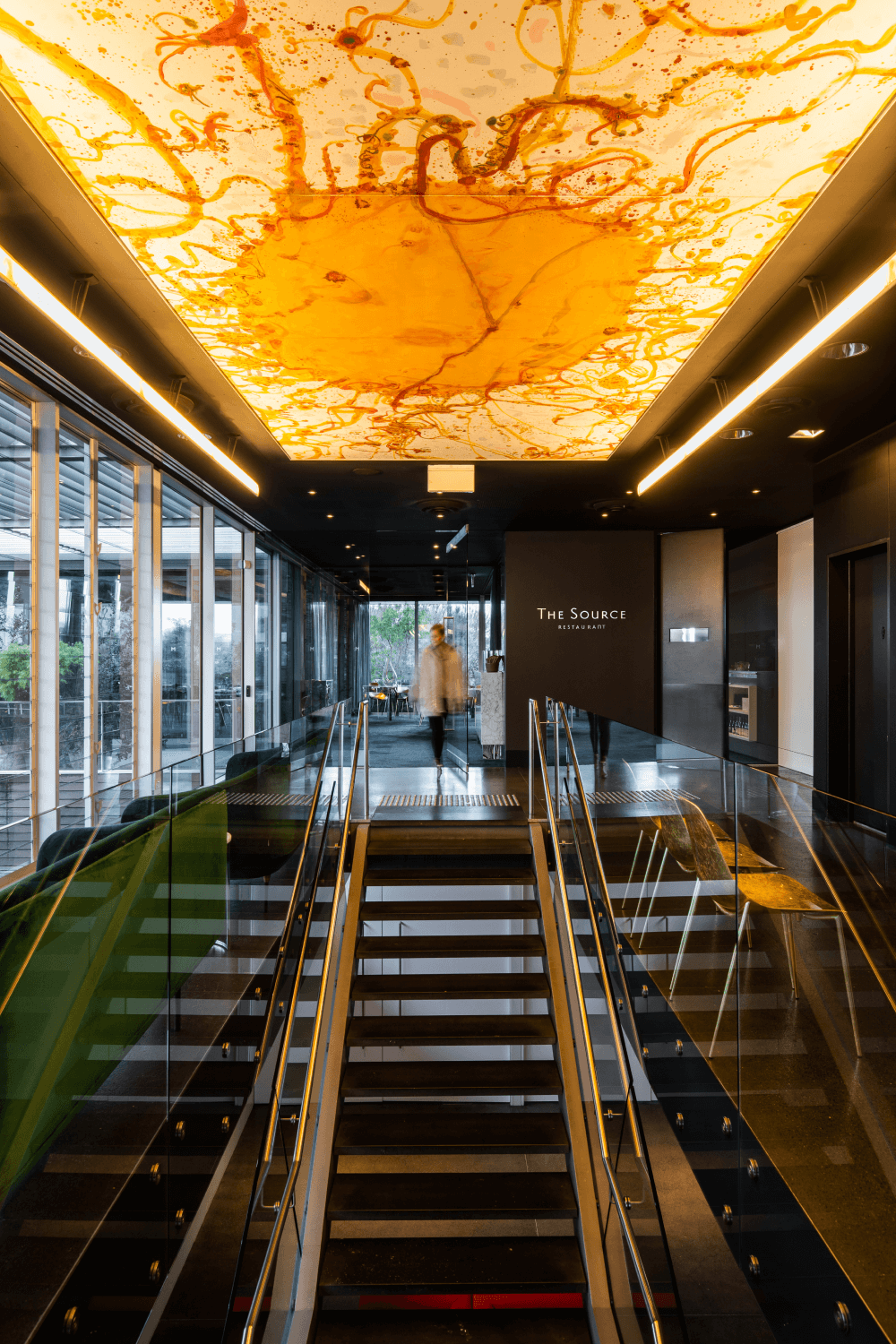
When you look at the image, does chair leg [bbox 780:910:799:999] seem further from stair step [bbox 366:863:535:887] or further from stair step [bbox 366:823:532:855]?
stair step [bbox 366:823:532:855]

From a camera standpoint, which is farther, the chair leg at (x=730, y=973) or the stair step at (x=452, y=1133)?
the stair step at (x=452, y=1133)

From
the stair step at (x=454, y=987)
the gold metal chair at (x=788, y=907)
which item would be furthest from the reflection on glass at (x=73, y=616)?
the gold metal chair at (x=788, y=907)

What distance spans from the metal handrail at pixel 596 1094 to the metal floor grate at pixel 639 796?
1256 millimetres

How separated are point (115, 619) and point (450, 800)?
135 inches

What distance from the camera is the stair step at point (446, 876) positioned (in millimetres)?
5902

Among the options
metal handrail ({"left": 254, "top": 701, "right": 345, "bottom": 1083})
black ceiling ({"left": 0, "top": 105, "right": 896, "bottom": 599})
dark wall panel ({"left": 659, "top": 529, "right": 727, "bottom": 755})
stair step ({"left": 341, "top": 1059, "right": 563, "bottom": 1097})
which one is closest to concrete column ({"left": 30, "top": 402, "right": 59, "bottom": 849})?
black ceiling ({"left": 0, "top": 105, "right": 896, "bottom": 599})

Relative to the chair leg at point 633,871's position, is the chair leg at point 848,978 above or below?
above

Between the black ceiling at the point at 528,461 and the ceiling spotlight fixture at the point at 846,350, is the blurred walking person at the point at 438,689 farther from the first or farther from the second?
the ceiling spotlight fixture at the point at 846,350

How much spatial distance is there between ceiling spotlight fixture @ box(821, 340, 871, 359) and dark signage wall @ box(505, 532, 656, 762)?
5361 mm

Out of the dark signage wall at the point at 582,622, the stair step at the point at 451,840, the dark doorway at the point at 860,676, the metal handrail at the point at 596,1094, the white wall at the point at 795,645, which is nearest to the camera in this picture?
the metal handrail at the point at 596,1094

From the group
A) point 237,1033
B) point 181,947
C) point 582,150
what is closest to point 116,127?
point 582,150

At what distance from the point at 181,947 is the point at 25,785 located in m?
2.98

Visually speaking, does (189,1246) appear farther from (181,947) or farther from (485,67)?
(485,67)

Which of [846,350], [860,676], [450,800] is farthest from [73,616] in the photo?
[860,676]
